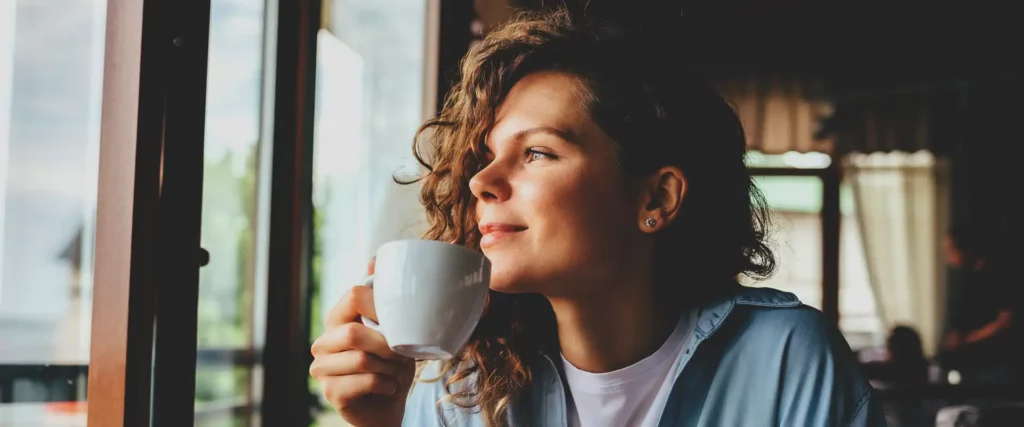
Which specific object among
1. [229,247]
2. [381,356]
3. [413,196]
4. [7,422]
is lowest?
[7,422]

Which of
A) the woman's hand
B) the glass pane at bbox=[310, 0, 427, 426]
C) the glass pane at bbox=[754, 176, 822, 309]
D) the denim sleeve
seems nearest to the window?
the glass pane at bbox=[754, 176, 822, 309]

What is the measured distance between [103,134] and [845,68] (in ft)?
17.3

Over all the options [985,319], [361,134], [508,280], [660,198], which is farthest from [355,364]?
[985,319]

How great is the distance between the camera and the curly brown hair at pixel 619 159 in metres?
1.36

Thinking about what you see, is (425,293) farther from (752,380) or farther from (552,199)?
(752,380)

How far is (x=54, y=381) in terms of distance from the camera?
3.73 ft

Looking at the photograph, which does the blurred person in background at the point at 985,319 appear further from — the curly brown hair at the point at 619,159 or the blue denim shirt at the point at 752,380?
the blue denim shirt at the point at 752,380

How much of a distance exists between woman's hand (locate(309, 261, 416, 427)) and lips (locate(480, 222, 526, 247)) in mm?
235

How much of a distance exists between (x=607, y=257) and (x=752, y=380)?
0.29 meters

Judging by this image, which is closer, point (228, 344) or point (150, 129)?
point (150, 129)

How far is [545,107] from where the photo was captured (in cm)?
133

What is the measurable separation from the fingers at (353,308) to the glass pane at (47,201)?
0.45m

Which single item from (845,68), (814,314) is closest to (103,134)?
(814,314)

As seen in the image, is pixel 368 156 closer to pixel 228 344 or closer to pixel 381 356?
pixel 228 344
